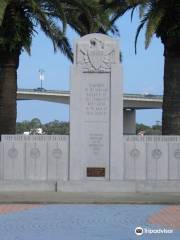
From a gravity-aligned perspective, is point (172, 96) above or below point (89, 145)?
above

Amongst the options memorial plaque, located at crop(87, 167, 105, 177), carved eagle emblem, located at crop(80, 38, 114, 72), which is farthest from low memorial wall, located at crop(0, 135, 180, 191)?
carved eagle emblem, located at crop(80, 38, 114, 72)

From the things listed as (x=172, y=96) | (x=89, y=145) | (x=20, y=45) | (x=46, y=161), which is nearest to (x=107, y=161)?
(x=89, y=145)

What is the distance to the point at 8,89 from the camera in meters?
26.6

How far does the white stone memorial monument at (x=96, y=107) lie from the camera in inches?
766

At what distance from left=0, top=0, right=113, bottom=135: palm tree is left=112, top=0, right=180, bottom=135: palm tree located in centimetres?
196

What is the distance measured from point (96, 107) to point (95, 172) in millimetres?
2028

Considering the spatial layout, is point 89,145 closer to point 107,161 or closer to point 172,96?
point 107,161

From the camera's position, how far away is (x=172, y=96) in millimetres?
25312
